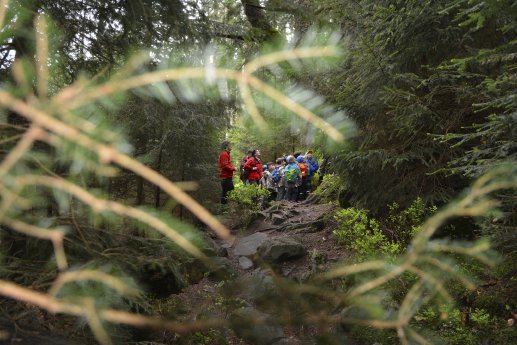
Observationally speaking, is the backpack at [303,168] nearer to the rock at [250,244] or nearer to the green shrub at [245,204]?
the green shrub at [245,204]

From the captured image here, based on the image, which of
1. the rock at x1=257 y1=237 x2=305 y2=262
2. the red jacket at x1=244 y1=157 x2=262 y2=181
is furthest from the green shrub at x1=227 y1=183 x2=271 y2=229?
the rock at x1=257 y1=237 x2=305 y2=262

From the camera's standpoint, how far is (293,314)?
1.36 metres

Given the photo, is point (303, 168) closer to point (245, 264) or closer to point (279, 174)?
point (279, 174)

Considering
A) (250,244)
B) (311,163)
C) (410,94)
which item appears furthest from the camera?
(311,163)

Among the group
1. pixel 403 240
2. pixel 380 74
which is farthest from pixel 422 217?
pixel 380 74

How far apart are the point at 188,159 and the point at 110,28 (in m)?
5.37

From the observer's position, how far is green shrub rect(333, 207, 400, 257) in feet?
21.1

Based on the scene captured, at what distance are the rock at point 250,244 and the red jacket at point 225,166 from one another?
222 centimetres

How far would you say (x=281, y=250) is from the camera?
771 cm

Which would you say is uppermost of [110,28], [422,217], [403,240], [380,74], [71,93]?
[380,74]

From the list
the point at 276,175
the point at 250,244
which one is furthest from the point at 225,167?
the point at 276,175

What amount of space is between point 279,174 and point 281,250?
7.11m

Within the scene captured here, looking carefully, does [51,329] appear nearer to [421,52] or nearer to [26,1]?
[26,1]

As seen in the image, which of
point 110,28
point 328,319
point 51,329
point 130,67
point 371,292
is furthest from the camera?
point 110,28
